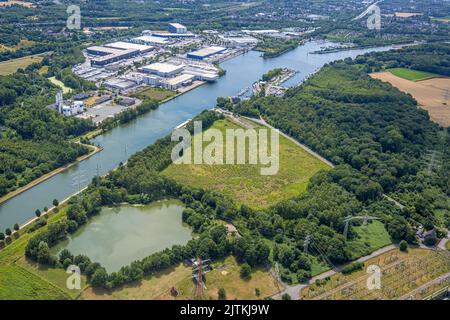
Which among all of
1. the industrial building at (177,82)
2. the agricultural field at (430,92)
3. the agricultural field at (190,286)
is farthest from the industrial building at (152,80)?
the agricultural field at (190,286)

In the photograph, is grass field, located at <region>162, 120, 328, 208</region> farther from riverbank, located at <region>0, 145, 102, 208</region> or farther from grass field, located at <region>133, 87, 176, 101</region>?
grass field, located at <region>133, 87, 176, 101</region>

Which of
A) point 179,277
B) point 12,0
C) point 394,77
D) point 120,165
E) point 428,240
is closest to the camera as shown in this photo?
point 179,277

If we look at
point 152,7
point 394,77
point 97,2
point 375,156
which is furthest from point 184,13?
point 375,156

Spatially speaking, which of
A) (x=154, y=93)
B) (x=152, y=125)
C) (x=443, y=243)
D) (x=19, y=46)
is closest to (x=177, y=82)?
(x=154, y=93)

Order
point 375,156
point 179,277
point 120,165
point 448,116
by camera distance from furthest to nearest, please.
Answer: point 448,116
point 375,156
point 120,165
point 179,277

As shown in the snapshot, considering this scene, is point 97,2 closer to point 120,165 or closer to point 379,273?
point 120,165

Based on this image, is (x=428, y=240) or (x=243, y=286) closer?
(x=243, y=286)

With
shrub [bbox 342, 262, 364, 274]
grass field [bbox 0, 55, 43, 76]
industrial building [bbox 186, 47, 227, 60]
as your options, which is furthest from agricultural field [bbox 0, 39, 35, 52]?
shrub [bbox 342, 262, 364, 274]
